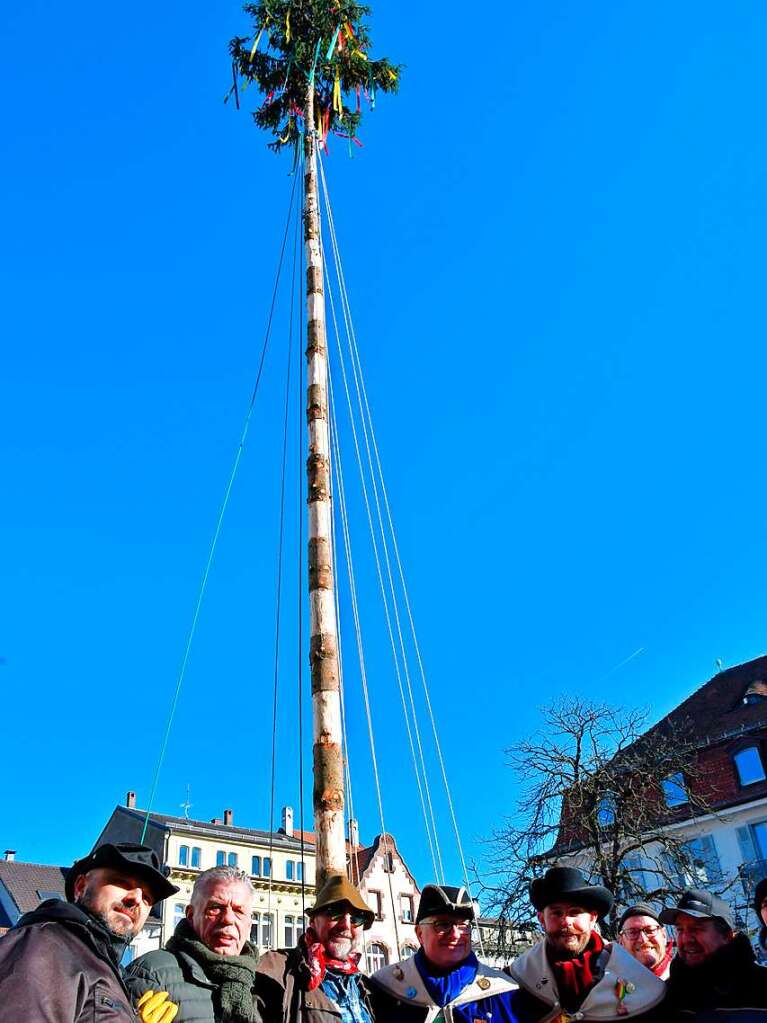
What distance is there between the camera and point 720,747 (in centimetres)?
2936

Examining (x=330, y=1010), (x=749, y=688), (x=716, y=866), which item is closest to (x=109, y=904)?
(x=330, y=1010)

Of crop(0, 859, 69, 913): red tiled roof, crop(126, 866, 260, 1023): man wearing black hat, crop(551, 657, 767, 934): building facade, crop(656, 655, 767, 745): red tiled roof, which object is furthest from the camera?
crop(0, 859, 69, 913): red tiled roof

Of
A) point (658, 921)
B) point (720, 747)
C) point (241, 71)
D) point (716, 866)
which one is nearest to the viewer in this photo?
point (658, 921)

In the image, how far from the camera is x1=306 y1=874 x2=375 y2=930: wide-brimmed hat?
4.19 metres

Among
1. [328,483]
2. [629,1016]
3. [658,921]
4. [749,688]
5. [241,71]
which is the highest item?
[241,71]

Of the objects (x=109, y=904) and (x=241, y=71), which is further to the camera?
(x=241, y=71)

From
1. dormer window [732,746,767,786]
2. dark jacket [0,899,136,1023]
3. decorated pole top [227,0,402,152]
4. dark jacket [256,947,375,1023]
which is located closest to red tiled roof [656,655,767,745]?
dormer window [732,746,767,786]

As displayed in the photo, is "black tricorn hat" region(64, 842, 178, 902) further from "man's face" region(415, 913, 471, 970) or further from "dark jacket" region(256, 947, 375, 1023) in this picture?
"man's face" region(415, 913, 471, 970)

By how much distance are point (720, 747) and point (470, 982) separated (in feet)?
90.6

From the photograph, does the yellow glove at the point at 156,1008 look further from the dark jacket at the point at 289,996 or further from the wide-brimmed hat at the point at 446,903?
the wide-brimmed hat at the point at 446,903

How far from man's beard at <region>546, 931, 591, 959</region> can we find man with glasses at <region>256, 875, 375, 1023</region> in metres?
0.90

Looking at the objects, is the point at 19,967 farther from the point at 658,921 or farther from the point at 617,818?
the point at 617,818

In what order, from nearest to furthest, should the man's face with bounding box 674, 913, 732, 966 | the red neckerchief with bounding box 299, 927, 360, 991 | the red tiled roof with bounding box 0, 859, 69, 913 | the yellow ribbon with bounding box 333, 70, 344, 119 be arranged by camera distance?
the red neckerchief with bounding box 299, 927, 360, 991, the man's face with bounding box 674, 913, 732, 966, the yellow ribbon with bounding box 333, 70, 344, 119, the red tiled roof with bounding box 0, 859, 69, 913

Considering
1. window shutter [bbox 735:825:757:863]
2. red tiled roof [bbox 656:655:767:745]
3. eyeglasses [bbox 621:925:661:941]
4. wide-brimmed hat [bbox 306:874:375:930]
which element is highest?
red tiled roof [bbox 656:655:767:745]
